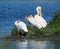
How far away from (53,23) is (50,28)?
76 cm

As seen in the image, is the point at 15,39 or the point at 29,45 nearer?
the point at 29,45

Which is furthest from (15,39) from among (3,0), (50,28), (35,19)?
(3,0)

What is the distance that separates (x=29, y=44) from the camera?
16.2 metres

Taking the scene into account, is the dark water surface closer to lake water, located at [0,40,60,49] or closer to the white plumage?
the white plumage

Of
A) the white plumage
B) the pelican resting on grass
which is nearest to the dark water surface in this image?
the pelican resting on grass

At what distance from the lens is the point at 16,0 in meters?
77.0

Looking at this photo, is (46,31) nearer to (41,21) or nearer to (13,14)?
(41,21)

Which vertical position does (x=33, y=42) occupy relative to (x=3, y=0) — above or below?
below

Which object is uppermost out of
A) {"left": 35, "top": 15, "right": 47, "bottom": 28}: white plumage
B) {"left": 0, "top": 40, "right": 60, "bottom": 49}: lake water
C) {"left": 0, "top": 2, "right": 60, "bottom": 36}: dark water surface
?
{"left": 0, "top": 2, "right": 60, "bottom": 36}: dark water surface

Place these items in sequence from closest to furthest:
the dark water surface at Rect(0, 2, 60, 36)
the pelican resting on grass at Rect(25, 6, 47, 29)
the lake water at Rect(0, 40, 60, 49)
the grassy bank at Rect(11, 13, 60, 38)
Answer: the lake water at Rect(0, 40, 60, 49)
the grassy bank at Rect(11, 13, 60, 38)
the pelican resting on grass at Rect(25, 6, 47, 29)
the dark water surface at Rect(0, 2, 60, 36)

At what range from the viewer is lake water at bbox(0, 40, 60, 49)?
15.4 meters

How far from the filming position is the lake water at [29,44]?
1538 centimetres

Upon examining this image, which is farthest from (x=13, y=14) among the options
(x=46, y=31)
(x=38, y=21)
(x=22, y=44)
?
(x=22, y=44)

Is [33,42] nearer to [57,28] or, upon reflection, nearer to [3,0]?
[57,28]
